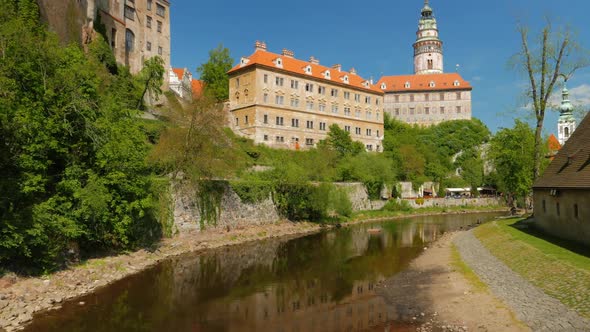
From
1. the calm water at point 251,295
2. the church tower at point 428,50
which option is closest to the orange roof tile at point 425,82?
the church tower at point 428,50

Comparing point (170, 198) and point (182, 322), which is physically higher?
point (170, 198)

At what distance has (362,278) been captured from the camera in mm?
18938

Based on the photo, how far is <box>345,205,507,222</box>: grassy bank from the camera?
45.5 metres

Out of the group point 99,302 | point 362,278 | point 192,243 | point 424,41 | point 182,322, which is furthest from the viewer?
point 424,41

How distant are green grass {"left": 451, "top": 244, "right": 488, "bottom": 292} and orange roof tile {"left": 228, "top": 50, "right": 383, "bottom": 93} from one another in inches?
1315

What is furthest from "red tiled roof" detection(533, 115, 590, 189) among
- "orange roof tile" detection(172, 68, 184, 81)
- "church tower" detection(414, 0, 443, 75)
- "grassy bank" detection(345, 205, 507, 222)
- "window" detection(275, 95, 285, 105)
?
"church tower" detection(414, 0, 443, 75)

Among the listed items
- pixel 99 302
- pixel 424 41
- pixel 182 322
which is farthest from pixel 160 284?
pixel 424 41

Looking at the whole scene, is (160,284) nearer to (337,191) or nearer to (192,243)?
(192,243)

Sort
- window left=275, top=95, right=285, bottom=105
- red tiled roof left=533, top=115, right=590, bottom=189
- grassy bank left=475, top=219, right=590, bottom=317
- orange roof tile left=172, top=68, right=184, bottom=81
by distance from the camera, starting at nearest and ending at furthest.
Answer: grassy bank left=475, top=219, right=590, bottom=317, red tiled roof left=533, top=115, right=590, bottom=189, window left=275, top=95, right=285, bottom=105, orange roof tile left=172, top=68, right=184, bottom=81

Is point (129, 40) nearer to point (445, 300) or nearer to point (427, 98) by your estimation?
point (445, 300)

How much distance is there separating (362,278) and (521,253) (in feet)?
Result: 23.3

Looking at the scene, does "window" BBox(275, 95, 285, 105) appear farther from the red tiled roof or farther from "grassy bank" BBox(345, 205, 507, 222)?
the red tiled roof

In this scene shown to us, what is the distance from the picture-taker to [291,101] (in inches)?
2020

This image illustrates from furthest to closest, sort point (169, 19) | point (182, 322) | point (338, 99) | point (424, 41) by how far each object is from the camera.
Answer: point (424, 41) → point (338, 99) → point (169, 19) → point (182, 322)
